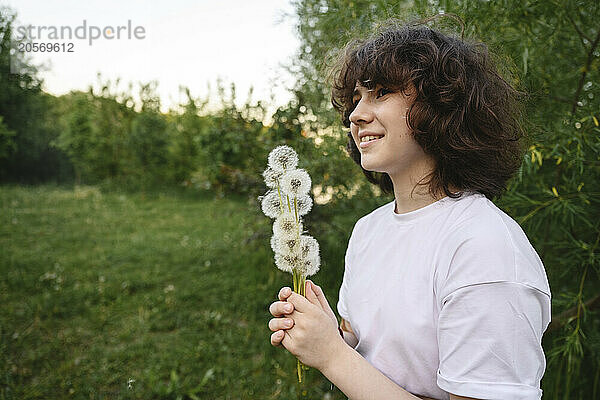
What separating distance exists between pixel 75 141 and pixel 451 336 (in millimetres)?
10084

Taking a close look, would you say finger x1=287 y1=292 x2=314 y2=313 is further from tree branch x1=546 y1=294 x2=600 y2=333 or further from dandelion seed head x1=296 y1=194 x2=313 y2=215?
tree branch x1=546 y1=294 x2=600 y2=333

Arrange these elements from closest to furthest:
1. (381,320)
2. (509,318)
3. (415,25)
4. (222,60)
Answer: (509,318) < (381,320) < (415,25) < (222,60)

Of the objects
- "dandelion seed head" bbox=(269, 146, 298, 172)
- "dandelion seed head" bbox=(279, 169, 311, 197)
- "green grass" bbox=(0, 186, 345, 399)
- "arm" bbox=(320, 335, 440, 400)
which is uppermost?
"dandelion seed head" bbox=(269, 146, 298, 172)

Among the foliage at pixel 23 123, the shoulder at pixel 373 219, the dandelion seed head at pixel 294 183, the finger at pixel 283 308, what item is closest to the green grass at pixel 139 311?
the foliage at pixel 23 123

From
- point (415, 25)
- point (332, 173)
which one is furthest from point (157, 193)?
point (415, 25)

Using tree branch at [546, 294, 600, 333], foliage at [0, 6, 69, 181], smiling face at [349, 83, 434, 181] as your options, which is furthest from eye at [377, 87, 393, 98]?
foliage at [0, 6, 69, 181]

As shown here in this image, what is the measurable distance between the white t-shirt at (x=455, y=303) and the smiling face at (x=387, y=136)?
0.12 m

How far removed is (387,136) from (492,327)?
0.48 metres

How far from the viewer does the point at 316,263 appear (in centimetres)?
113

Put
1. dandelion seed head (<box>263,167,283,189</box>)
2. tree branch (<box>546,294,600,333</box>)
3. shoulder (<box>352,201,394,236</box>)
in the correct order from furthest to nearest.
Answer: tree branch (<box>546,294,600,333</box>)
shoulder (<box>352,201,394,236</box>)
dandelion seed head (<box>263,167,283,189</box>)

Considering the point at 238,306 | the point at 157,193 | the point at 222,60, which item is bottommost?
the point at 238,306

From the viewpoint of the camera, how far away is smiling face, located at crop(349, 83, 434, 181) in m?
1.15

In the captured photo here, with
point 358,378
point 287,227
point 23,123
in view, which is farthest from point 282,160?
point 23,123

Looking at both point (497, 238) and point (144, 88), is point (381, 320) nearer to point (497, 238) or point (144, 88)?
point (497, 238)
